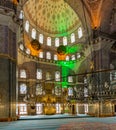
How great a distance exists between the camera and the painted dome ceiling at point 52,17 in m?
33.4

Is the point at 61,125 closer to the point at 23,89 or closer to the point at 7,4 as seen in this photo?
the point at 7,4

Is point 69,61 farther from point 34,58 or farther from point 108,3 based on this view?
point 108,3

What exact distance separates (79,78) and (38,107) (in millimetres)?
6352

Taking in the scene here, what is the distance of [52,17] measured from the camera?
35719 millimetres

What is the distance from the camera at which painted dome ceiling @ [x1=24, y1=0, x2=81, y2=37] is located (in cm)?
3338

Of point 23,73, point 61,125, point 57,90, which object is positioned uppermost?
point 23,73

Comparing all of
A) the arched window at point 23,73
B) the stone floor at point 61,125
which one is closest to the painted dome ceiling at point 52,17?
the arched window at point 23,73

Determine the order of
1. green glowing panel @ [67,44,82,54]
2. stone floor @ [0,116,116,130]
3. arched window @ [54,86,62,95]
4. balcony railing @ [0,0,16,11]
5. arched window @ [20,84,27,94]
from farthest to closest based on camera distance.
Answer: green glowing panel @ [67,44,82,54] → arched window @ [20,84,27,94] → arched window @ [54,86,62,95] → balcony railing @ [0,0,16,11] → stone floor @ [0,116,116,130]

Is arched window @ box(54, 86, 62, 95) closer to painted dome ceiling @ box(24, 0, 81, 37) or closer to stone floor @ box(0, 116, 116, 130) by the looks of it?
painted dome ceiling @ box(24, 0, 81, 37)

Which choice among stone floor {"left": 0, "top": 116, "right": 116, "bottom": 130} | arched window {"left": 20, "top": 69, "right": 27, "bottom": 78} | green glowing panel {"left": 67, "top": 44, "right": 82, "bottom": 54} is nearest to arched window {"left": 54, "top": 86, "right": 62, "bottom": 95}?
arched window {"left": 20, "top": 69, "right": 27, "bottom": 78}

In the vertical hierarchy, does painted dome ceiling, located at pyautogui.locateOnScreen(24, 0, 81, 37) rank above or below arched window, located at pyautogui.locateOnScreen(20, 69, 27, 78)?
above

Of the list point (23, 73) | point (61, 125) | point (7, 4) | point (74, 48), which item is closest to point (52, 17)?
point (74, 48)

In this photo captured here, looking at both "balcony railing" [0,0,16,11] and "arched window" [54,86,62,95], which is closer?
"balcony railing" [0,0,16,11]

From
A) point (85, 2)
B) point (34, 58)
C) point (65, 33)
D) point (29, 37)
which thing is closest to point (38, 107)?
point (34, 58)
